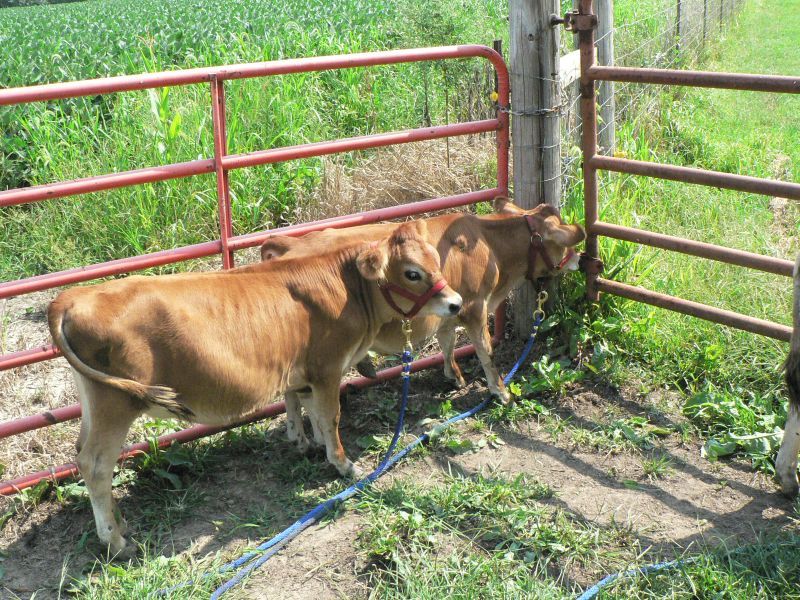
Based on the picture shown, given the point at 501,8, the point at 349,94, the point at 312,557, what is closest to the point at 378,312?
the point at 312,557

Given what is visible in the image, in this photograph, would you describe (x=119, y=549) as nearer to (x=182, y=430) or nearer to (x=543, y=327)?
(x=182, y=430)

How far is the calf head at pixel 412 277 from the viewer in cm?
481

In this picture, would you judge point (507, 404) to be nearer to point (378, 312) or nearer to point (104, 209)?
point (378, 312)

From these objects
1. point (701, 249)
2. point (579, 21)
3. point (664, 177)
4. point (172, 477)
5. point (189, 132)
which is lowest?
point (172, 477)

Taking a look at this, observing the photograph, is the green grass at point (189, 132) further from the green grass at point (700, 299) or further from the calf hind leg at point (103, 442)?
the calf hind leg at point (103, 442)

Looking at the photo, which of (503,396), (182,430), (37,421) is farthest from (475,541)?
(37,421)

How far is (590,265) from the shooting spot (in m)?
6.03

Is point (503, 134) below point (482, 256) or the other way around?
the other way around

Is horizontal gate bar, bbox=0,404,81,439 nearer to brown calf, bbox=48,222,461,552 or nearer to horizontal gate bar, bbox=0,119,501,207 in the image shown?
brown calf, bbox=48,222,461,552

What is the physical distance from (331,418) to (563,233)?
1.89m

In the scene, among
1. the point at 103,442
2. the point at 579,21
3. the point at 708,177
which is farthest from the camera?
the point at 579,21

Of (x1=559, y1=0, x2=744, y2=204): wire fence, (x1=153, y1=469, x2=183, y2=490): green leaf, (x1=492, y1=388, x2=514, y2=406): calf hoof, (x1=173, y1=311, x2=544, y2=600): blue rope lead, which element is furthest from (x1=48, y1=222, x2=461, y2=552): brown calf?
(x1=559, y1=0, x2=744, y2=204): wire fence

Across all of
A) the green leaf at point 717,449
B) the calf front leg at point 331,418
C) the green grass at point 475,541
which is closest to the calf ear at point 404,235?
the calf front leg at point 331,418

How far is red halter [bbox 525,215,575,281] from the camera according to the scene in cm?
571
